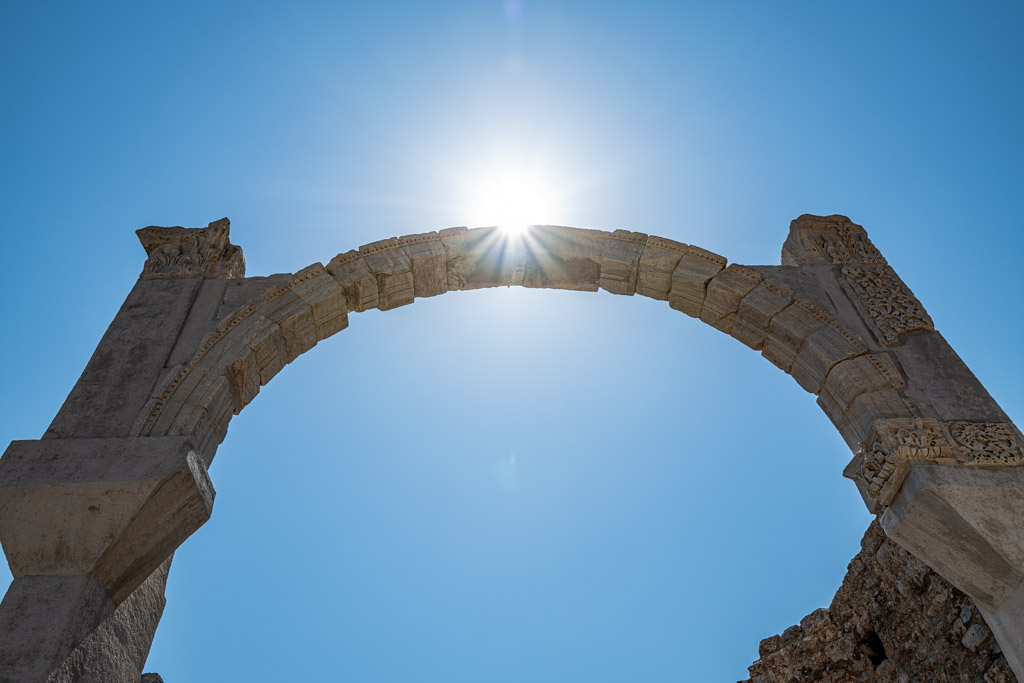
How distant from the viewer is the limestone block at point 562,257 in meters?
6.95

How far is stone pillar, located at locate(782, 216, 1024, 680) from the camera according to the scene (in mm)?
4480

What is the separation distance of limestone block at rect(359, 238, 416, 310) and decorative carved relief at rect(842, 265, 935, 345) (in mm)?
3709

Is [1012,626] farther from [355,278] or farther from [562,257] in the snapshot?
[355,278]

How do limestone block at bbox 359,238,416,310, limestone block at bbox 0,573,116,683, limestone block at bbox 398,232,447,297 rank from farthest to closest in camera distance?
limestone block at bbox 398,232,447,297 < limestone block at bbox 359,238,416,310 < limestone block at bbox 0,573,116,683

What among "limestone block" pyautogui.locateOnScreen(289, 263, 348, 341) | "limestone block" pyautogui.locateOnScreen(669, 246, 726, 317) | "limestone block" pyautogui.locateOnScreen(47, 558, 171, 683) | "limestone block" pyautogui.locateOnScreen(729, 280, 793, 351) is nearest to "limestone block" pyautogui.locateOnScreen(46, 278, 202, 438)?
"limestone block" pyautogui.locateOnScreen(289, 263, 348, 341)

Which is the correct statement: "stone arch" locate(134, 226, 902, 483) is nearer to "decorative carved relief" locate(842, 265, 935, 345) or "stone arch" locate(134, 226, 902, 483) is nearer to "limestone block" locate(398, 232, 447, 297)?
"limestone block" locate(398, 232, 447, 297)

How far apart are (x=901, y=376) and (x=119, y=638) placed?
5758 mm

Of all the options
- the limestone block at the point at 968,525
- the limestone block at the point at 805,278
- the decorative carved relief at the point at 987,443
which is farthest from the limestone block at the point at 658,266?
the limestone block at the point at 968,525

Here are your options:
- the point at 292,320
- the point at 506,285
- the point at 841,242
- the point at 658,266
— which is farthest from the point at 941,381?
the point at 292,320

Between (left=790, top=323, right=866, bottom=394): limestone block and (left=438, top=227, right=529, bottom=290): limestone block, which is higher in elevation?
(left=438, top=227, right=529, bottom=290): limestone block

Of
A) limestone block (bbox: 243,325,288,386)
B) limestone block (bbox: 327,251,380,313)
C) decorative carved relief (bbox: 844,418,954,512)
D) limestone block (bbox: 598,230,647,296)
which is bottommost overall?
decorative carved relief (bbox: 844,418,954,512)

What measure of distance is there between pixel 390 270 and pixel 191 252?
5.74ft

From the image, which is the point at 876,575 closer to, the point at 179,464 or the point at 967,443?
the point at 967,443

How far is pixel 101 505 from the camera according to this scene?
4.59 m
